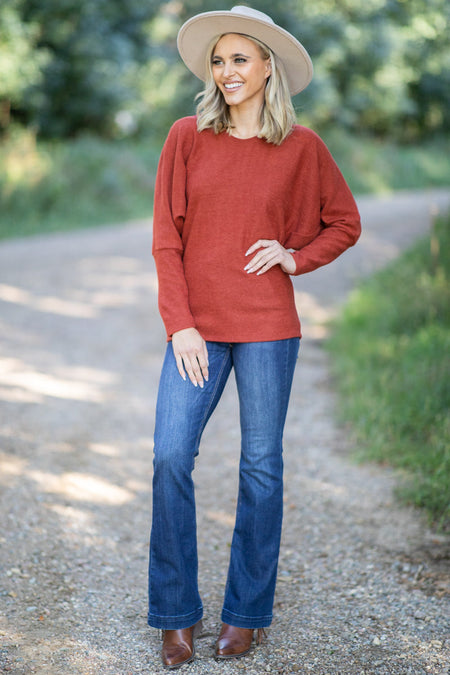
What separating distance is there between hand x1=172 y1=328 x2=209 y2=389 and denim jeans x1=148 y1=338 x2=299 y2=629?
0.11 feet

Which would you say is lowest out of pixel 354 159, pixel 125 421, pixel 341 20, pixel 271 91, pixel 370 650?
pixel 370 650

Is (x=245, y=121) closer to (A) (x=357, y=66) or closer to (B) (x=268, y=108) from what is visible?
(B) (x=268, y=108)

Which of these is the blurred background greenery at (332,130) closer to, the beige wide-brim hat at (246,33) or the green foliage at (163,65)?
the green foliage at (163,65)

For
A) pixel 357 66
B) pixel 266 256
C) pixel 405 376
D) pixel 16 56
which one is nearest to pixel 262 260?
pixel 266 256

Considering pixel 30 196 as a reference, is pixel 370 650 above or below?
below

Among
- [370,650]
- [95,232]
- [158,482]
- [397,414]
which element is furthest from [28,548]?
[95,232]

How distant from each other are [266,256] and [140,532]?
163 centimetres

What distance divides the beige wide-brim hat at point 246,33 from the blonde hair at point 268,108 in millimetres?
30

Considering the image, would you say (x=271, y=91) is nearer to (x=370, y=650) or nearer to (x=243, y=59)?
(x=243, y=59)

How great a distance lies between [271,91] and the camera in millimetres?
2363

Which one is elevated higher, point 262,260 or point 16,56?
point 16,56

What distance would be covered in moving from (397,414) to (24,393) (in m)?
2.53

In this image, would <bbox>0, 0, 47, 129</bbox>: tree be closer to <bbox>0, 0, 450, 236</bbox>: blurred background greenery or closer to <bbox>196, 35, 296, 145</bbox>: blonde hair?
<bbox>0, 0, 450, 236</bbox>: blurred background greenery

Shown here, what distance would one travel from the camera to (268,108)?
2.35 m
